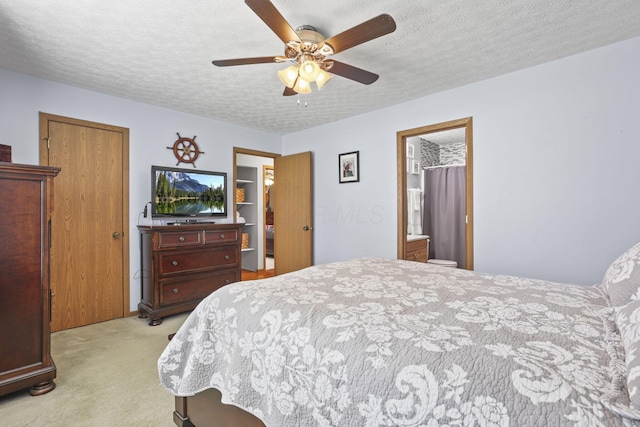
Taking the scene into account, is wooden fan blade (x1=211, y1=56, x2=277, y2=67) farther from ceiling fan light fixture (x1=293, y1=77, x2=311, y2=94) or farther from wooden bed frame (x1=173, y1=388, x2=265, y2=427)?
wooden bed frame (x1=173, y1=388, x2=265, y2=427)

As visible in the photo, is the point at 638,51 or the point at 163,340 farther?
the point at 163,340

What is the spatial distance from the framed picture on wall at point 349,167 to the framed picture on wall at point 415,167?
1.25 meters

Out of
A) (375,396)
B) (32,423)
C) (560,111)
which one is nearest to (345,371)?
(375,396)

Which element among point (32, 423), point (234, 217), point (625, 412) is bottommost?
point (32, 423)

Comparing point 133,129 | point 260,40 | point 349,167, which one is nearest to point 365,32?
point 260,40

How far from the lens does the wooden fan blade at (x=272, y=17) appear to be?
1526 millimetres

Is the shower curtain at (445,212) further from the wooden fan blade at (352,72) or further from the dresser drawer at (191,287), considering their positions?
the dresser drawer at (191,287)

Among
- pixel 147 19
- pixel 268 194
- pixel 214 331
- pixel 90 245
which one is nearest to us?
pixel 214 331

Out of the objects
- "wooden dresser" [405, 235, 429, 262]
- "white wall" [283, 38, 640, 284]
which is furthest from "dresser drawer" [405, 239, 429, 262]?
"white wall" [283, 38, 640, 284]

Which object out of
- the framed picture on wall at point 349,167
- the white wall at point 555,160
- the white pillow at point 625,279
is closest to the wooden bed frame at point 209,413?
the white pillow at point 625,279

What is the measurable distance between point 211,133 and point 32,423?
10.9ft

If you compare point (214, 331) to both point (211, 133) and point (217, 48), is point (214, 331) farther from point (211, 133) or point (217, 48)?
point (211, 133)

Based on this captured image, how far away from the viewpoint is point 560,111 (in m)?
2.63

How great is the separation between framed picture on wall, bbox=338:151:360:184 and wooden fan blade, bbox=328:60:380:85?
1.82 metres
